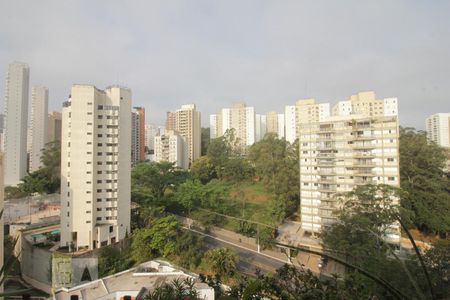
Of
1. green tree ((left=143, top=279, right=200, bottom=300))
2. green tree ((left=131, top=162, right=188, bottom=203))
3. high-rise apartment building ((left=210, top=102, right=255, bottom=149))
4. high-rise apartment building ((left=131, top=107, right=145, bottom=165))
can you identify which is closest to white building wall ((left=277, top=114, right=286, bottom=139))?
high-rise apartment building ((left=210, top=102, right=255, bottom=149))

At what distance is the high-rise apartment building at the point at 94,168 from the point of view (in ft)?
43.6

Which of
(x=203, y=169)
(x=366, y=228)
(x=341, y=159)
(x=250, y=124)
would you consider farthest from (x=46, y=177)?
(x=250, y=124)

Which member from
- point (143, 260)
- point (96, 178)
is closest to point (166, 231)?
point (143, 260)

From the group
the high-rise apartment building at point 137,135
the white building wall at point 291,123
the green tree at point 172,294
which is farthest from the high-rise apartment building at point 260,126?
the green tree at point 172,294

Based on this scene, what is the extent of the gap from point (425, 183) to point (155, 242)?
15250 mm

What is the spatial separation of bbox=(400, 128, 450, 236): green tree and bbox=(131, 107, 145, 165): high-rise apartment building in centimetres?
2775

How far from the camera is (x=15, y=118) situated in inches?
1038

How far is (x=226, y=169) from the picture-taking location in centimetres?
2627

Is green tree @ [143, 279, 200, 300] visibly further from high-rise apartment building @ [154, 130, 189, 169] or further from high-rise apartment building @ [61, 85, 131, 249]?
high-rise apartment building @ [154, 130, 189, 169]

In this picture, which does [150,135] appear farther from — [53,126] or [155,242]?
[155,242]

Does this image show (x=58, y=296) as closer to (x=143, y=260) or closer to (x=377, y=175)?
(x=143, y=260)

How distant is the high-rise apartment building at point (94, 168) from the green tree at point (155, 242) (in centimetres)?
182

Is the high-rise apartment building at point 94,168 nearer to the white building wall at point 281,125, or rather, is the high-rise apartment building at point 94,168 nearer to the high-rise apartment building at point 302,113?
the high-rise apartment building at point 302,113

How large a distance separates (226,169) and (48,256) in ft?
53.6
